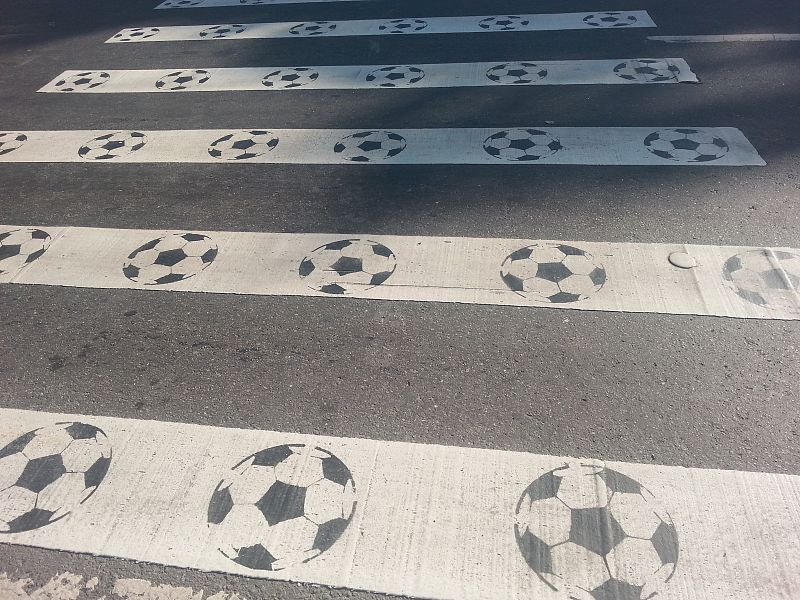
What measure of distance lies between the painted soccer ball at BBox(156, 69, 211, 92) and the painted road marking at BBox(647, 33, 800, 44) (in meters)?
4.30

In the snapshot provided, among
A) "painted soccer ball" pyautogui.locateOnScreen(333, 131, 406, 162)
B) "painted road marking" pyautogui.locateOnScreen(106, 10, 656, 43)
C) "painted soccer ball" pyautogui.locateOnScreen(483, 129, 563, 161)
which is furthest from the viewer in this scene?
"painted road marking" pyautogui.locateOnScreen(106, 10, 656, 43)

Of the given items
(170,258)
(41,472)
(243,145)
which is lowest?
(41,472)

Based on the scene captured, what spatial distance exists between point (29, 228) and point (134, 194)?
67cm

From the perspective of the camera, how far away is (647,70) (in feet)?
18.2

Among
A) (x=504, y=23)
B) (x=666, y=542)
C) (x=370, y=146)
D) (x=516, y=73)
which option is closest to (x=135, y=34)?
(x=504, y=23)

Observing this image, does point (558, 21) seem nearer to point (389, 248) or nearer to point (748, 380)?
point (389, 248)

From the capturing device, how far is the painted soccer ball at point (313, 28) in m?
7.14

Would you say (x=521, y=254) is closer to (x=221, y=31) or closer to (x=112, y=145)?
(x=112, y=145)

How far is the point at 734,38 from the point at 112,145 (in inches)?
220

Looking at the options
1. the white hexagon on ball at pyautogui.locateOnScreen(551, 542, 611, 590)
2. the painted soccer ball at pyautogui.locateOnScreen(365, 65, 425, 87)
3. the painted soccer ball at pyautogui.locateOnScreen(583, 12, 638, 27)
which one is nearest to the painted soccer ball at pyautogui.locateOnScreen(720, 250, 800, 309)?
the white hexagon on ball at pyautogui.locateOnScreen(551, 542, 611, 590)

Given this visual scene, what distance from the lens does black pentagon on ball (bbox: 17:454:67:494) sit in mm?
2520

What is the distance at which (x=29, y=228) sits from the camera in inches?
163

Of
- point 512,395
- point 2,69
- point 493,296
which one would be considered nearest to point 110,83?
point 2,69

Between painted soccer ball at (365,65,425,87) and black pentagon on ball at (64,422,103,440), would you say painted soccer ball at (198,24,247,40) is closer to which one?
painted soccer ball at (365,65,425,87)
